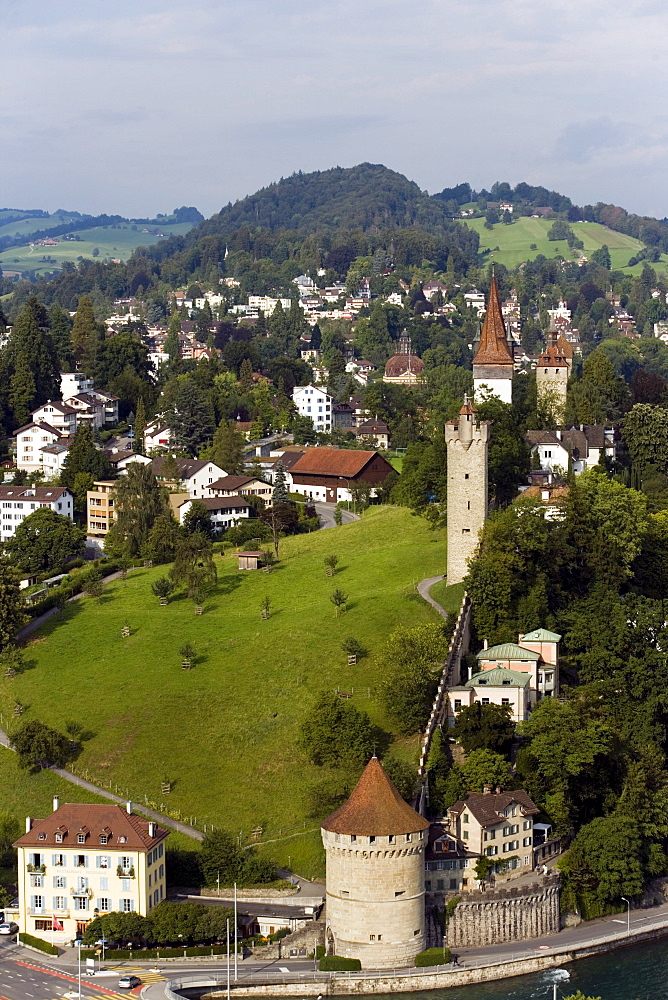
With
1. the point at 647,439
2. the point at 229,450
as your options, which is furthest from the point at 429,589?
the point at 229,450

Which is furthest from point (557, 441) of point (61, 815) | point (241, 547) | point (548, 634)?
point (61, 815)

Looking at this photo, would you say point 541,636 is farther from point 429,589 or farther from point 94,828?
point 94,828

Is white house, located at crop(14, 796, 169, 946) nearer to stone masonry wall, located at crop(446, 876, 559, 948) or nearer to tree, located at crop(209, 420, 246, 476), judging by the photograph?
stone masonry wall, located at crop(446, 876, 559, 948)

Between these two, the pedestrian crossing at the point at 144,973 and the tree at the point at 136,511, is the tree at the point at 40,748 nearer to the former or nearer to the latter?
the pedestrian crossing at the point at 144,973

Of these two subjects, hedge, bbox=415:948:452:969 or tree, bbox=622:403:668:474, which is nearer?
hedge, bbox=415:948:452:969

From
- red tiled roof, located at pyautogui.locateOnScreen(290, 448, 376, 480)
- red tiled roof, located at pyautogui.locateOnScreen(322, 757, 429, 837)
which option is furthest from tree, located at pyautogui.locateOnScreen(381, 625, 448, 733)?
red tiled roof, located at pyautogui.locateOnScreen(290, 448, 376, 480)

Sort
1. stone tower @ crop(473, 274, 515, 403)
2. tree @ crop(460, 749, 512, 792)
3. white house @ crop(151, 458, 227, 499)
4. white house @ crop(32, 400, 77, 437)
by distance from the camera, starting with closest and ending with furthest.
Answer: tree @ crop(460, 749, 512, 792) < stone tower @ crop(473, 274, 515, 403) < white house @ crop(151, 458, 227, 499) < white house @ crop(32, 400, 77, 437)
